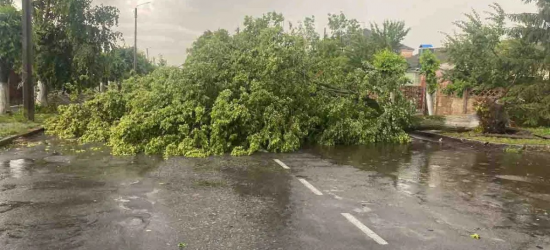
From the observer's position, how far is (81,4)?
2686 centimetres

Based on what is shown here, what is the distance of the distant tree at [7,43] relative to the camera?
22.0 metres

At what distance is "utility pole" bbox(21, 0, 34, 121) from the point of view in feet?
63.5

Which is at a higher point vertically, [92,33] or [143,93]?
[92,33]

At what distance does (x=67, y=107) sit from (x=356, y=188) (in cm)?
1236

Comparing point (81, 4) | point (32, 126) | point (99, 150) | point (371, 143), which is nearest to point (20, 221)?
point (99, 150)

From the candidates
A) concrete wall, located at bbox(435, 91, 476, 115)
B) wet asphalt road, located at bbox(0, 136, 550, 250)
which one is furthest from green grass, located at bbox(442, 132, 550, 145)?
concrete wall, located at bbox(435, 91, 476, 115)

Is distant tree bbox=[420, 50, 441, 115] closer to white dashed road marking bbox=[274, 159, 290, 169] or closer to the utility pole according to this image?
white dashed road marking bbox=[274, 159, 290, 169]

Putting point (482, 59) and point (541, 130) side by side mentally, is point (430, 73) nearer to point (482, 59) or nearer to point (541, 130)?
point (482, 59)

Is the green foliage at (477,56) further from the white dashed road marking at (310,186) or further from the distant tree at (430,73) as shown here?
the white dashed road marking at (310,186)

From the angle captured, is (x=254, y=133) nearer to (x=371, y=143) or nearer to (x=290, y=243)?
(x=371, y=143)

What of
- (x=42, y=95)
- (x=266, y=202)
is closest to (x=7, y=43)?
(x=42, y=95)

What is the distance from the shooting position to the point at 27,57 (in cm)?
1956

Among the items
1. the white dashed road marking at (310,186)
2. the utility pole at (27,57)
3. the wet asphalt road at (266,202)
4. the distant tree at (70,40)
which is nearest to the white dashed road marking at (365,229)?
the wet asphalt road at (266,202)

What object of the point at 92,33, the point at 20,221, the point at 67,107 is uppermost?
the point at 92,33
